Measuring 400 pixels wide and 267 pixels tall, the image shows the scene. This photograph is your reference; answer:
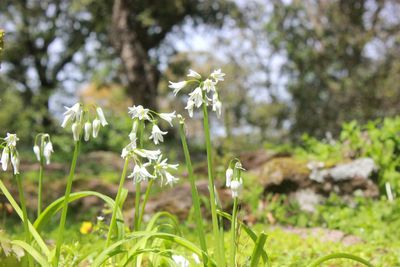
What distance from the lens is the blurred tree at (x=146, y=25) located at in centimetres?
1378

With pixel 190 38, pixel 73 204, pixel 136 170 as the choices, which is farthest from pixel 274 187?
pixel 190 38

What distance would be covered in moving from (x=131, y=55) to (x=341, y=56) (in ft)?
24.3

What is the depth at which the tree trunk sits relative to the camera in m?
13.6

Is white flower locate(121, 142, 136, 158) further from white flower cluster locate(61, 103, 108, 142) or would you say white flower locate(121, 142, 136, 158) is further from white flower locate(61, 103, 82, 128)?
white flower locate(61, 103, 82, 128)

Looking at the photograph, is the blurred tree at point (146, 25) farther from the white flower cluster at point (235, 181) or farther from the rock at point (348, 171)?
the white flower cluster at point (235, 181)

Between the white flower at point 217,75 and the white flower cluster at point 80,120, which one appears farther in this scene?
the white flower at point 217,75

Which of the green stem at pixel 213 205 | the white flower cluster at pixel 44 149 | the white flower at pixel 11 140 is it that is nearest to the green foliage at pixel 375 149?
the green stem at pixel 213 205

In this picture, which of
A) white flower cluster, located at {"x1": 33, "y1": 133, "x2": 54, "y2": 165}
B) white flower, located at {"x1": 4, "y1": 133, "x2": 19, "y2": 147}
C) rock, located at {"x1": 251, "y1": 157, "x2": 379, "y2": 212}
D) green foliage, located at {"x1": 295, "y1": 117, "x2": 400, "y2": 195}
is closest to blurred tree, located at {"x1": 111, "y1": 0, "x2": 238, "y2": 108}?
green foliage, located at {"x1": 295, "y1": 117, "x2": 400, "y2": 195}

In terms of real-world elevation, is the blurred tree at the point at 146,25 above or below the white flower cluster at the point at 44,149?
above

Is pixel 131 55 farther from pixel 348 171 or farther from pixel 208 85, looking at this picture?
pixel 208 85

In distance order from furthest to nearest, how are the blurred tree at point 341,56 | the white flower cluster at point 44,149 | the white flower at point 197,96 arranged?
the blurred tree at point 341,56, the white flower cluster at point 44,149, the white flower at point 197,96

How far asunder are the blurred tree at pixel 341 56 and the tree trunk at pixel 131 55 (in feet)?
19.1

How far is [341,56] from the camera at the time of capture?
16969 mm

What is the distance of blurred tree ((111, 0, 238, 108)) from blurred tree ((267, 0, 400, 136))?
91.2 inches
